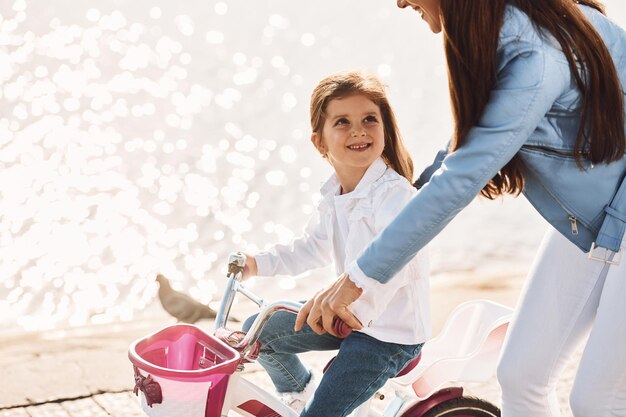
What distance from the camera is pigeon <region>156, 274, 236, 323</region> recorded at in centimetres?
599

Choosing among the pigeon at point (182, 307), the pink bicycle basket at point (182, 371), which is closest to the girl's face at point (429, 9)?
the pink bicycle basket at point (182, 371)

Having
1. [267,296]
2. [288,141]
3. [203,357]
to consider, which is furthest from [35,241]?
[203,357]

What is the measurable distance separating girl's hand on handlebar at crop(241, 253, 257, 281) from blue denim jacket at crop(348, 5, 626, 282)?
739 millimetres

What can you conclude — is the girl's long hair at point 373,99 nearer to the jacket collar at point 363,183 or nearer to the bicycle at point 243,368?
the jacket collar at point 363,183

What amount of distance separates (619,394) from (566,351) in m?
0.21

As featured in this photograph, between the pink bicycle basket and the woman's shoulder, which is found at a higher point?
the woman's shoulder

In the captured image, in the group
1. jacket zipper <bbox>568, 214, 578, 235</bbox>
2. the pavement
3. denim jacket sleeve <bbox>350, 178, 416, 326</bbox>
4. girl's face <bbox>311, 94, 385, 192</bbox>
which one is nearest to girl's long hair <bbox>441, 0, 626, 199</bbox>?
jacket zipper <bbox>568, 214, 578, 235</bbox>

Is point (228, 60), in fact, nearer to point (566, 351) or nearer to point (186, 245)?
point (186, 245)

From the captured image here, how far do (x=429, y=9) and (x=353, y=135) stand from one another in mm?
770

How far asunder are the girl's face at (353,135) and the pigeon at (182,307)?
3046mm

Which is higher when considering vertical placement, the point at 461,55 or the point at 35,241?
the point at 461,55

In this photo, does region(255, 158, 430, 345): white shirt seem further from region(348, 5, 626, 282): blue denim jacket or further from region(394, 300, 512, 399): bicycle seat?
region(348, 5, 626, 282): blue denim jacket

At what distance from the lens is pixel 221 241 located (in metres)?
9.16

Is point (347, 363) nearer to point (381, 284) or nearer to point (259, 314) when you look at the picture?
point (259, 314)
